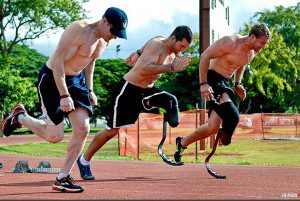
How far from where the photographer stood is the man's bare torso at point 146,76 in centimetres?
856

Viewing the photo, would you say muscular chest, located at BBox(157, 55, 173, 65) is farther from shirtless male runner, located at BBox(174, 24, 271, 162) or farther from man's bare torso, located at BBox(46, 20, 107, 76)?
man's bare torso, located at BBox(46, 20, 107, 76)

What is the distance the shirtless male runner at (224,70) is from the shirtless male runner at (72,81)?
206cm

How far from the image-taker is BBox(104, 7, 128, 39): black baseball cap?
6.84 metres

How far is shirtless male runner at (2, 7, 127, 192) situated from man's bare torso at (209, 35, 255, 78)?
2.38m

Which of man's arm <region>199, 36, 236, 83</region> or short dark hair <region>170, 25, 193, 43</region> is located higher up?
short dark hair <region>170, 25, 193, 43</region>

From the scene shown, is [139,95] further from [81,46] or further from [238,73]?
[81,46]

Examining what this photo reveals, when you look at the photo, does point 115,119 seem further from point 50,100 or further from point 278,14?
point 278,14

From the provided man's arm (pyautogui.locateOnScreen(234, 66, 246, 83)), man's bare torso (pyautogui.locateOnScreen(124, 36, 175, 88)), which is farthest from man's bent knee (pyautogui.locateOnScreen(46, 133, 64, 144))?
man's arm (pyautogui.locateOnScreen(234, 66, 246, 83))

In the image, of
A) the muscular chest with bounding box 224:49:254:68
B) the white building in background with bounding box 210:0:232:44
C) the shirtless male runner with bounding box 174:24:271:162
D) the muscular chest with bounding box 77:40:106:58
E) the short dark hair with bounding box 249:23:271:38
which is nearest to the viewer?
the muscular chest with bounding box 77:40:106:58

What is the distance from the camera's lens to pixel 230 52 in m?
9.19

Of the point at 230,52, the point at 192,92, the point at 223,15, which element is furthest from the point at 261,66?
the point at 230,52

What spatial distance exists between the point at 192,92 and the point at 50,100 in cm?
5479

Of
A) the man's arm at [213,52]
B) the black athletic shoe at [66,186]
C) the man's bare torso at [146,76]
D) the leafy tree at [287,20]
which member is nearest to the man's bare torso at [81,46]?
the black athletic shoe at [66,186]

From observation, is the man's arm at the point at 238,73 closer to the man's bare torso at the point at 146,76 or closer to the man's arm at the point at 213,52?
the man's arm at the point at 213,52
